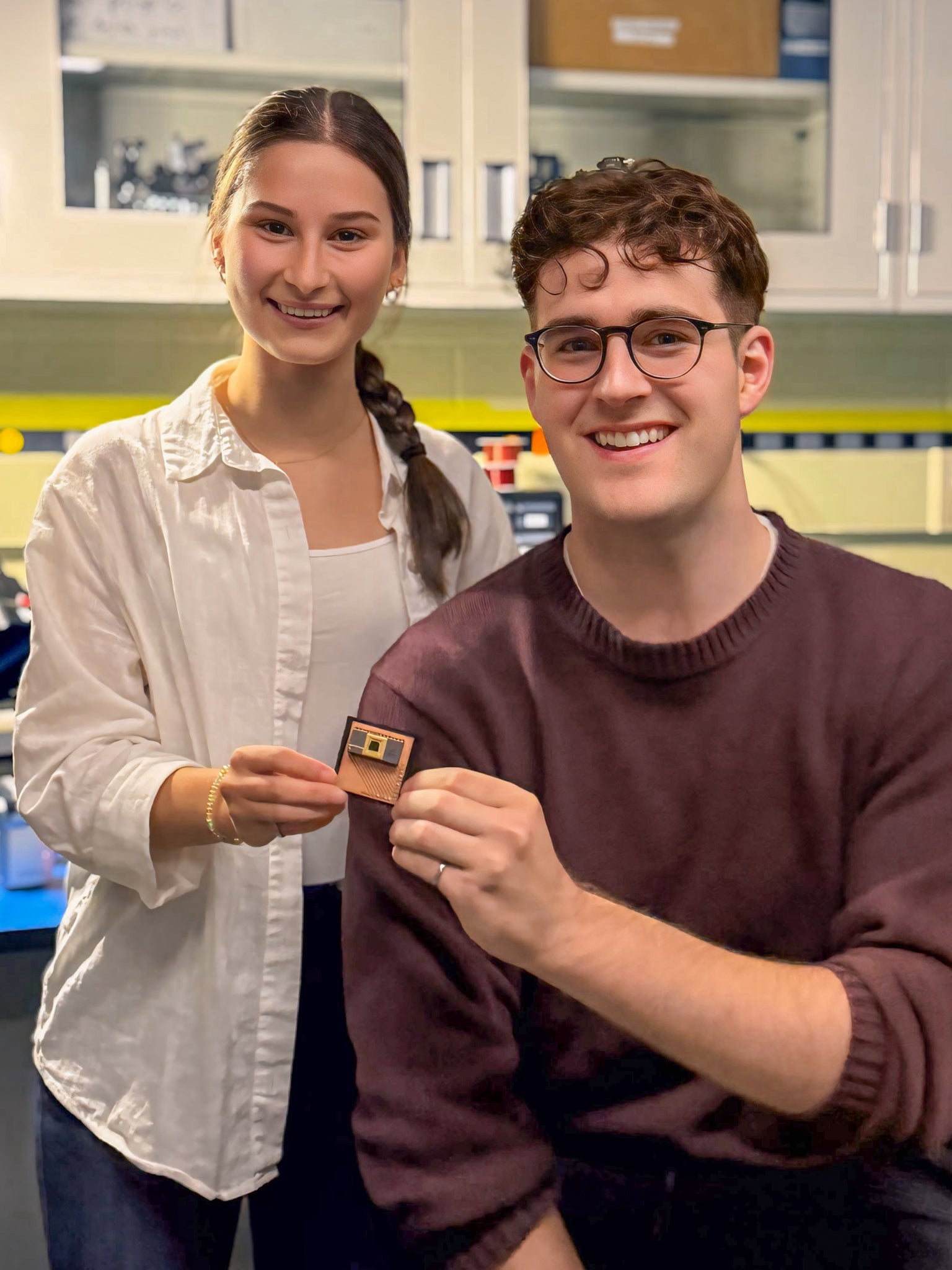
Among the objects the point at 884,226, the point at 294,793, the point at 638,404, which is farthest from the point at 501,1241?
the point at 884,226

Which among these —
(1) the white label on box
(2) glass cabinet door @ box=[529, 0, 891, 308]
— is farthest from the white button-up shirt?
(1) the white label on box

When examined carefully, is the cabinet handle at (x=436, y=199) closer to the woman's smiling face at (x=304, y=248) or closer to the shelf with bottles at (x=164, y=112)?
the shelf with bottles at (x=164, y=112)

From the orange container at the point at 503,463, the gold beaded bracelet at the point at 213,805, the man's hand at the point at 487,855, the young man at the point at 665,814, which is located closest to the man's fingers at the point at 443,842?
the man's hand at the point at 487,855

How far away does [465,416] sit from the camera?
8.20 feet

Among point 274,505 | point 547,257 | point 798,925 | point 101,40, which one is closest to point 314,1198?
point 798,925

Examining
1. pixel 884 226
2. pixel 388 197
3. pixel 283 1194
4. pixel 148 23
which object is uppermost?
pixel 148 23

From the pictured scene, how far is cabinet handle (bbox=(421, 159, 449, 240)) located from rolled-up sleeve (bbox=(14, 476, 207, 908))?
44.4 inches

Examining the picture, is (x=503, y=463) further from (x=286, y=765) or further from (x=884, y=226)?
(x=286, y=765)

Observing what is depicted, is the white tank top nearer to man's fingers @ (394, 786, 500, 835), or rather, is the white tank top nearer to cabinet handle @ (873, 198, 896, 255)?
man's fingers @ (394, 786, 500, 835)

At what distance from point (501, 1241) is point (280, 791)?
0.37 metres

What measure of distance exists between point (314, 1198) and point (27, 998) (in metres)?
0.41

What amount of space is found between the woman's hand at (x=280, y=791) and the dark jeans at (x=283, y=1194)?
0.21 metres

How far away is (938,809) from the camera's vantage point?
0.93 metres

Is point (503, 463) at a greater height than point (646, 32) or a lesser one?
lesser
